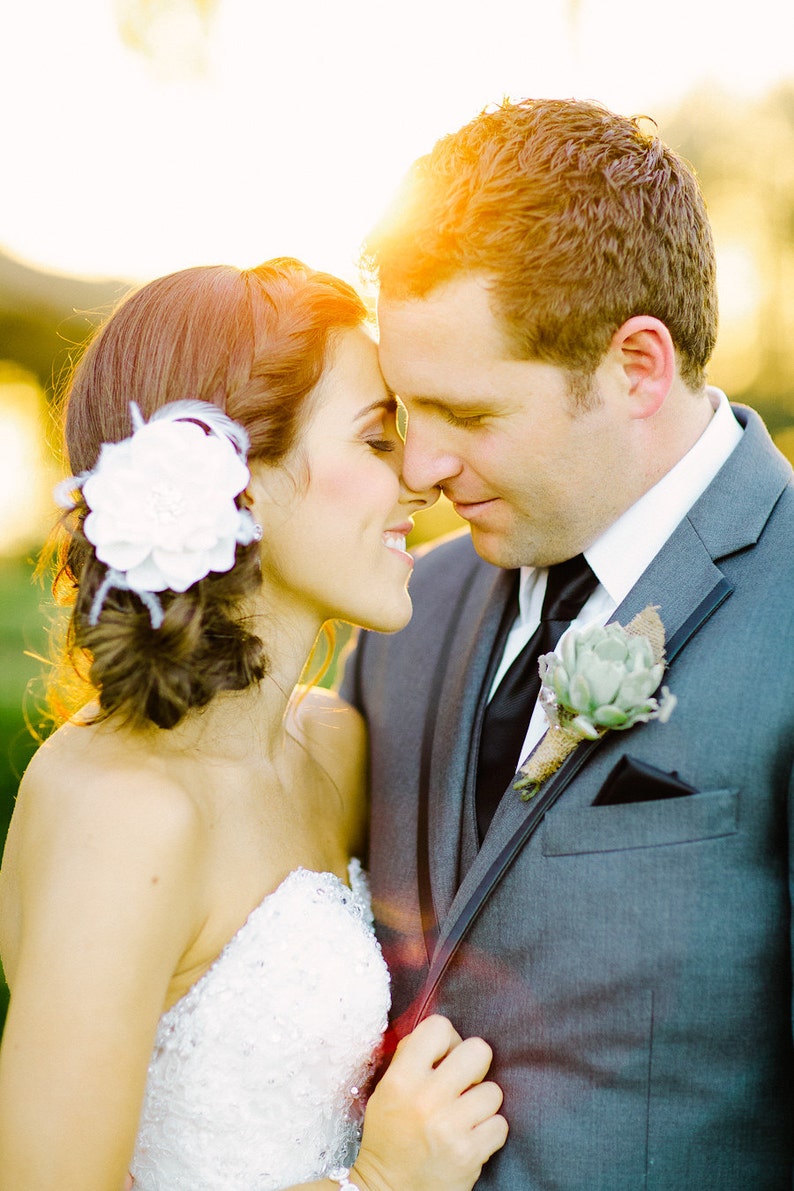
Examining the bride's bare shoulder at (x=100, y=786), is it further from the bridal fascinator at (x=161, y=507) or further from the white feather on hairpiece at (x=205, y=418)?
the white feather on hairpiece at (x=205, y=418)

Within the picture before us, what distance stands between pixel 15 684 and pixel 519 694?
2.82 metres

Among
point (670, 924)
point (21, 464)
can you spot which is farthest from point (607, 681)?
point (21, 464)

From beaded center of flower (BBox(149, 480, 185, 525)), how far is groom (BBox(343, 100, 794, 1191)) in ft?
2.34

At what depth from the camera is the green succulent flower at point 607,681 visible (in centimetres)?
212

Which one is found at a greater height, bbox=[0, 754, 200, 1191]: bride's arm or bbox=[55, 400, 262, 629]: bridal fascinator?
bbox=[55, 400, 262, 629]: bridal fascinator

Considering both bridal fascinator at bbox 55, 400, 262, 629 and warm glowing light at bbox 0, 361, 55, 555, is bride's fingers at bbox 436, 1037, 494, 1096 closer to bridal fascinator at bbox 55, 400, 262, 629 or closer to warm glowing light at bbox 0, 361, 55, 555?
bridal fascinator at bbox 55, 400, 262, 629

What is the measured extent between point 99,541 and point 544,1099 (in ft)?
5.08

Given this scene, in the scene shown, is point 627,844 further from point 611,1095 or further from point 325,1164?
point 325,1164

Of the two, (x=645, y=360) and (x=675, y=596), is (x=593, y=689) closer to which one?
(x=675, y=596)

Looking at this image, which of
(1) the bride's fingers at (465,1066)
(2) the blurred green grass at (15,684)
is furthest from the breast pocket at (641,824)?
(2) the blurred green grass at (15,684)

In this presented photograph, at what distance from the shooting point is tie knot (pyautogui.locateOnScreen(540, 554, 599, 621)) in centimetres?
271

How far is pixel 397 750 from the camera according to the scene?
9.78 feet

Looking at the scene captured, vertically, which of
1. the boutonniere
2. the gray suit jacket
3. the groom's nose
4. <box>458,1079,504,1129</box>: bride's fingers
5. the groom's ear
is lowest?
<box>458,1079,504,1129</box>: bride's fingers

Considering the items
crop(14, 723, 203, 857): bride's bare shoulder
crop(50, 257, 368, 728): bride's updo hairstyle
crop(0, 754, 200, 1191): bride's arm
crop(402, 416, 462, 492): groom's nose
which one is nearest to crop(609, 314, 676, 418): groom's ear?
crop(402, 416, 462, 492): groom's nose
